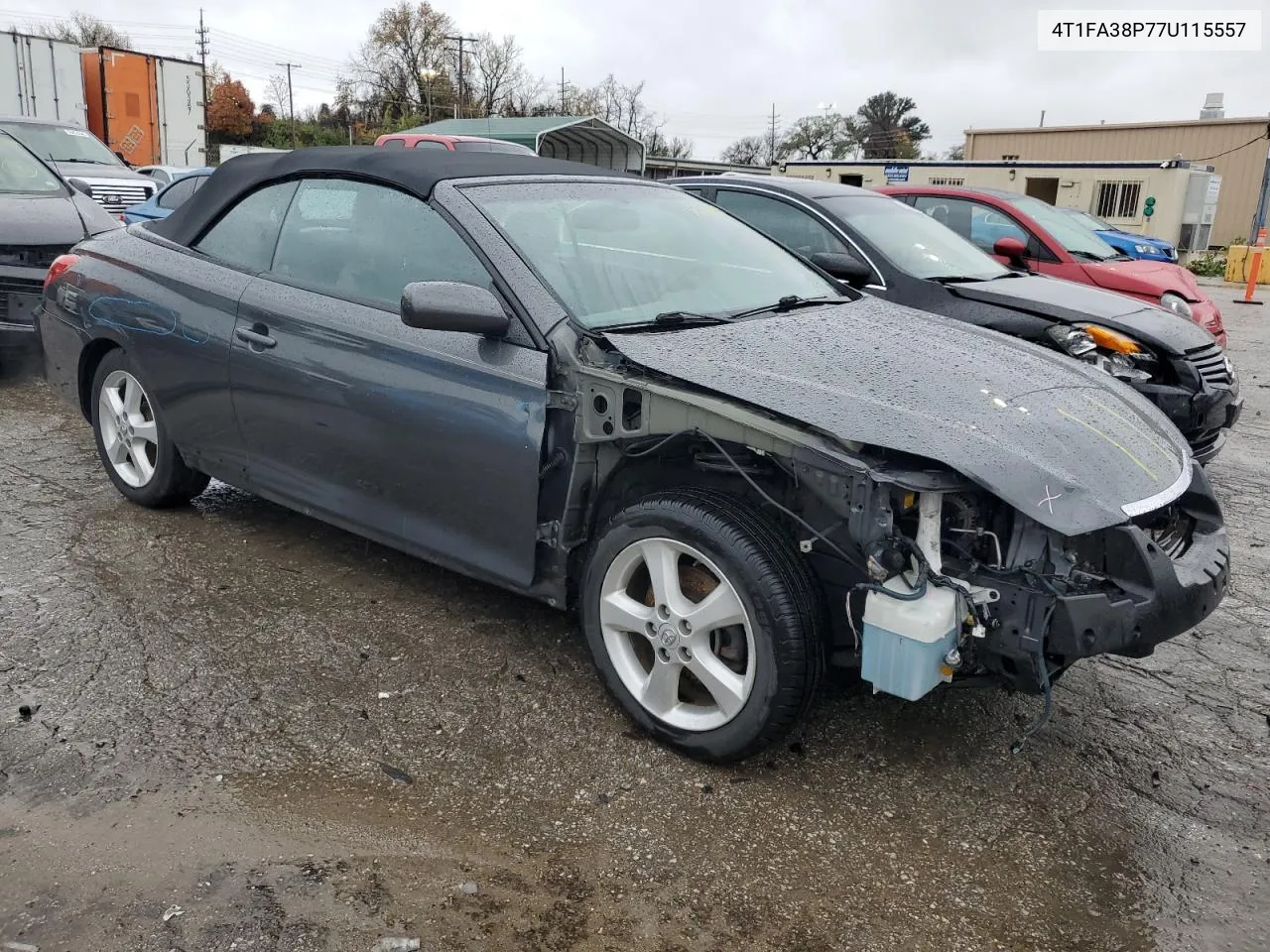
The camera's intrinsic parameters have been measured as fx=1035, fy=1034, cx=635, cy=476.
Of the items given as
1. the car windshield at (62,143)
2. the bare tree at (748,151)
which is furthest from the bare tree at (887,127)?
the car windshield at (62,143)

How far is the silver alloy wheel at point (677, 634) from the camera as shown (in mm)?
2824

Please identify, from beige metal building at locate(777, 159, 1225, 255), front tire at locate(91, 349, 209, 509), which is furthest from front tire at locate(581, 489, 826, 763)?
beige metal building at locate(777, 159, 1225, 255)

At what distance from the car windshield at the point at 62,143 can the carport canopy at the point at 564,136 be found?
28.7 feet

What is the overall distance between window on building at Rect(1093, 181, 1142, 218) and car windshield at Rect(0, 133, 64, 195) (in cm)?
2065

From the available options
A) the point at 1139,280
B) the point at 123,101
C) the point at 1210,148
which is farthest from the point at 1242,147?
the point at 123,101

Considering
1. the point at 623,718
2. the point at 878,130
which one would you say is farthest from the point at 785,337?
the point at 878,130

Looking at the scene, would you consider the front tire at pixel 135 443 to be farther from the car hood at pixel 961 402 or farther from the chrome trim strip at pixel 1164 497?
the chrome trim strip at pixel 1164 497

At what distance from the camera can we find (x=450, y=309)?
308 centimetres

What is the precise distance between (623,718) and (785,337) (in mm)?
1283

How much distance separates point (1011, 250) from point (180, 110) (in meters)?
17.9

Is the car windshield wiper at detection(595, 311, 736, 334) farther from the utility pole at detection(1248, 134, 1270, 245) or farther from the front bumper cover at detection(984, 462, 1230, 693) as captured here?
the utility pole at detection(1248, 134, 1270, 245)

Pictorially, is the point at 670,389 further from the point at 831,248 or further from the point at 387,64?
the point at 387,64

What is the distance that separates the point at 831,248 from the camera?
6207 millimetres

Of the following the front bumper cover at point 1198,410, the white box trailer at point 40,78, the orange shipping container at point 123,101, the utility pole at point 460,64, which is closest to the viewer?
the front bumper cover at point 1198,410
